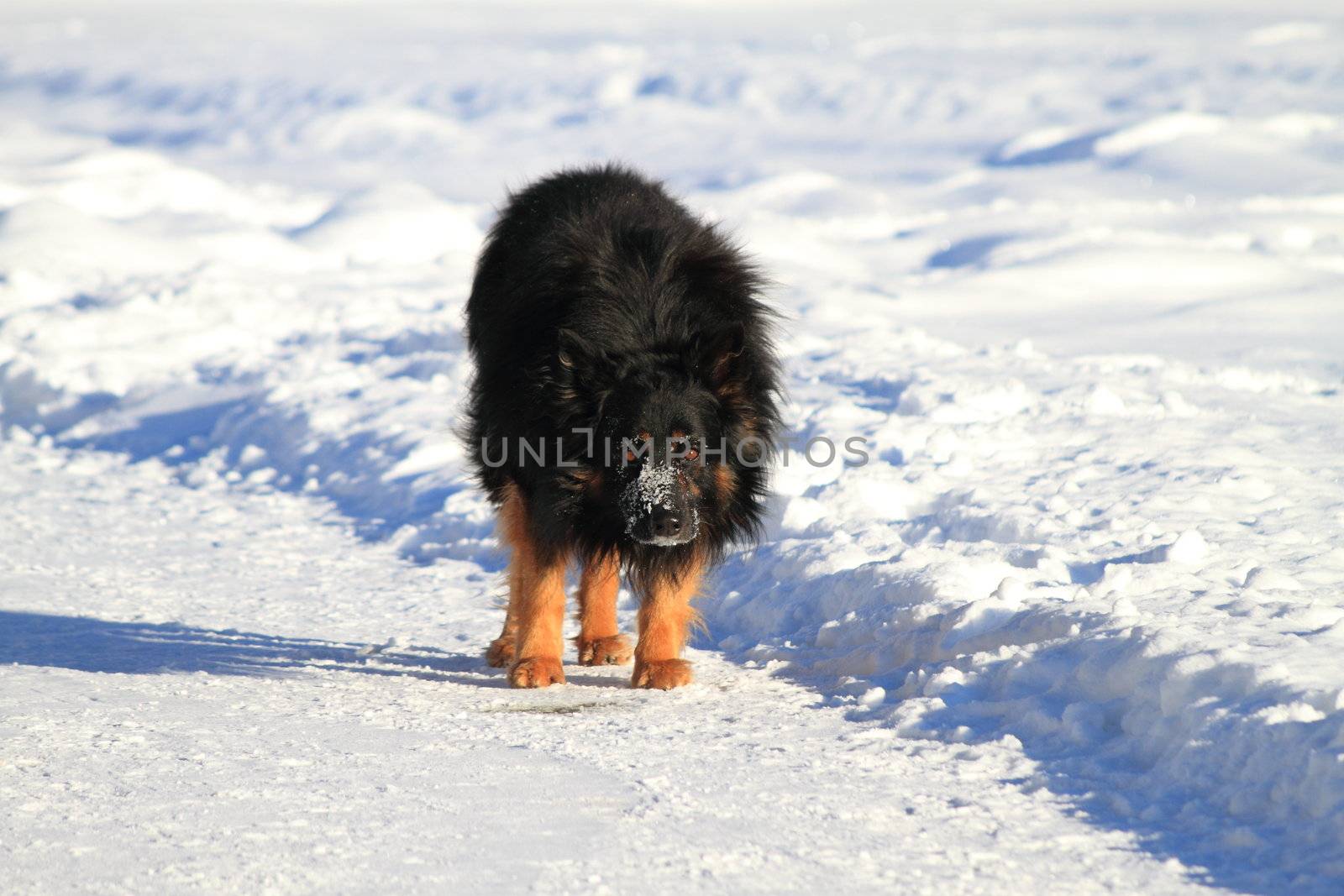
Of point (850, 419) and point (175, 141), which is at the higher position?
point (175, 141)

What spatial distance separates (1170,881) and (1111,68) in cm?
3729

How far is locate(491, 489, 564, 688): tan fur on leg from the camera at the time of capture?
17.6 ft

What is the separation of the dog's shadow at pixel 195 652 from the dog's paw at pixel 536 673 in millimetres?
110

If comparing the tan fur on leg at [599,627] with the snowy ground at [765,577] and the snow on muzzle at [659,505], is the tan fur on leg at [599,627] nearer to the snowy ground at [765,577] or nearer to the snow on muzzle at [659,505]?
the snowy ground at [765,577]

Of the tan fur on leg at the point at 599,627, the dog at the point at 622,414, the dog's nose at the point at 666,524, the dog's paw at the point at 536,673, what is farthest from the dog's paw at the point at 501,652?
the dog's nose at the point at 666,524

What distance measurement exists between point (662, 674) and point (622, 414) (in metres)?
1.10

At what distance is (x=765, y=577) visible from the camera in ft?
21.3

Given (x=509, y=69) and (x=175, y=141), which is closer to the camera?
(x=175, y=141)

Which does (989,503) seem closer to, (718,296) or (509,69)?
(718,296)

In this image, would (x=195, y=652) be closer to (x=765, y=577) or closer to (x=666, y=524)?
(x=666, y=524)

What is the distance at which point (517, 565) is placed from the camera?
5645mm

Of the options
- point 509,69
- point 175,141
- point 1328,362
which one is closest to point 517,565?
point 1328,362

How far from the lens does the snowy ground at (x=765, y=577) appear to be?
11.2ft

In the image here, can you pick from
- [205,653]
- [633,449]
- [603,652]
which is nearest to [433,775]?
[633,449]
